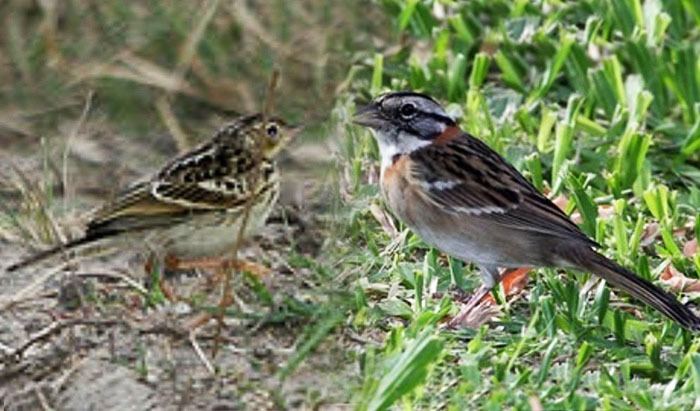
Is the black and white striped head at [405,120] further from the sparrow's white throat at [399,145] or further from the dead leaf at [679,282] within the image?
the dead leaf at [679,282]

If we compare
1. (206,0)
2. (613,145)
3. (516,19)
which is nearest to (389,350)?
(613,145)

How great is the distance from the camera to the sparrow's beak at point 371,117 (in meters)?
6.15

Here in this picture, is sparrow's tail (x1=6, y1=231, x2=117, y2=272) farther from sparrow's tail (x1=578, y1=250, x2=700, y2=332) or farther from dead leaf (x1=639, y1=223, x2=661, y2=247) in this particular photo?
dead leaf (x1=639, y1=223, x2=661, y2=247)

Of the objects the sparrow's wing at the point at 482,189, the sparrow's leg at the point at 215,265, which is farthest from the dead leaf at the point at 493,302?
the sparrow's leg at the point at 215,265

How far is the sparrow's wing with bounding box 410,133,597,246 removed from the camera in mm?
5859

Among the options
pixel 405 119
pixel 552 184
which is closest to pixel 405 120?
pixel 405 119

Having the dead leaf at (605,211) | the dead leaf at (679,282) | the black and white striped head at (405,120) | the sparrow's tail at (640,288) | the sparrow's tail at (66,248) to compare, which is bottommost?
the dead leaf at (679,282)

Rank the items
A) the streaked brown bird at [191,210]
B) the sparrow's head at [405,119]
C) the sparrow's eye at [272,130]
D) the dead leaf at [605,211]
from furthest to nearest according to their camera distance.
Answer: the sparrow's eye at [272,130]
the dead leaf at [605,211]
the streaked brown bird at [191,210]
the sparrow's head at [405,119]

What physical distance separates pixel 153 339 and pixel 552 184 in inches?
68.8

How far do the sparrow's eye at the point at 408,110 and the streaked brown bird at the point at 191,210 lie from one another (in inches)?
19.4

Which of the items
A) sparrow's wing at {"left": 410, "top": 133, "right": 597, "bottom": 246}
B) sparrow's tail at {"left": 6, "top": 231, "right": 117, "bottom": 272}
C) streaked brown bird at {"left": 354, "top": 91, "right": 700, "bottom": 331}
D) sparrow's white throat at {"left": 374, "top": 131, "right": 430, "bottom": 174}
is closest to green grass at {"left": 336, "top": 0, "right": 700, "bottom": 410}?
streaked brown bird at {"left": 354, "top": 91, "right": 700, "bottom": 331}

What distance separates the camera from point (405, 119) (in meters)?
6.19

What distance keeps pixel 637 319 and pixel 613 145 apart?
1458mm

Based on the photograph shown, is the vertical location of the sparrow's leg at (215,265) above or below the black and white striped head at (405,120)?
below
